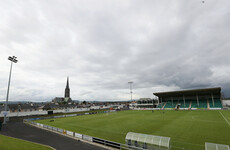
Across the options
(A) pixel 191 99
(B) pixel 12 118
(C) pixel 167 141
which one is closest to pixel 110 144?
(C) pixel 167 141

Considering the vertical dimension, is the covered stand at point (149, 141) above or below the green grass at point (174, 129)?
above

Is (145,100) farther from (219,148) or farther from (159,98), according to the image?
(219,148)

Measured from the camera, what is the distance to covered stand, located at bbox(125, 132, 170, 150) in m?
13.9

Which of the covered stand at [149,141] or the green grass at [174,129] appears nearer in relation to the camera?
the covered stand at [149,141]

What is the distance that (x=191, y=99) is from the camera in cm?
9669

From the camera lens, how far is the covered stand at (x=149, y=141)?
45.7 ft

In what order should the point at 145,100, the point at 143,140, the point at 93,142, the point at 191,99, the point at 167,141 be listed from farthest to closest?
the point at 145,100
the point at 191,99
the point at 93,142
the point at 143,140
the point at 167,141

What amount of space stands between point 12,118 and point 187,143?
59.3 meters

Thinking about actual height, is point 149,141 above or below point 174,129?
above

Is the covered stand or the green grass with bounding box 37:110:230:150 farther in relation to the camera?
the green grass with bounding box 37:110:230:150

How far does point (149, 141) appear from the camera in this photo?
14703 millimetres

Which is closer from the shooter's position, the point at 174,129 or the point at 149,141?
the point at 149,141

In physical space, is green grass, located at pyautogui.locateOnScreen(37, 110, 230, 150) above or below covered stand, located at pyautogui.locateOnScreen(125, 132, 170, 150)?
below

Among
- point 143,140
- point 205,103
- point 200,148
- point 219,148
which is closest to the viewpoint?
point 219,148
